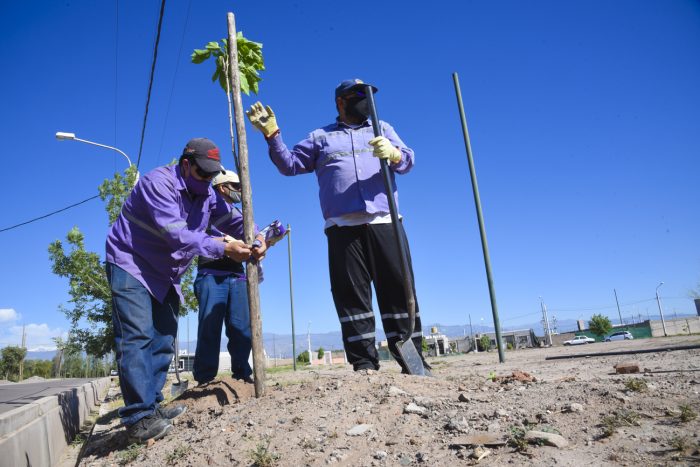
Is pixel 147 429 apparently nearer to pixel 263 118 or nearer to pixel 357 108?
pixel 263 118

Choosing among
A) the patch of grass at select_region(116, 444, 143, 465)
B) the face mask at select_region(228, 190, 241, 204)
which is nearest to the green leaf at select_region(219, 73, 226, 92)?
the face mask at select_region(228, 190, 241, 204)

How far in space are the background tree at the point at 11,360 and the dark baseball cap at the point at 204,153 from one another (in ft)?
148

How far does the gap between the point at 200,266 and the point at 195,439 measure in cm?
179

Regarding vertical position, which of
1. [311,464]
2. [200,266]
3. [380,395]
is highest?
[200,266]

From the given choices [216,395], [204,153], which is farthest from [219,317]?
[204,153]

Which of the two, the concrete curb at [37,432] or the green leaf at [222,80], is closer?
the concrete curb at [37,432]

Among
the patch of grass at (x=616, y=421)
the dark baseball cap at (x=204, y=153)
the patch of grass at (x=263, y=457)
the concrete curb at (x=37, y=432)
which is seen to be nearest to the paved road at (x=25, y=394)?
the concrete curb at (x=37, y=432)

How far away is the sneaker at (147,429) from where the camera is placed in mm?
3025

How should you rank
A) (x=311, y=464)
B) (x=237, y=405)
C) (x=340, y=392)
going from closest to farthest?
1. (x=311, y=464)
2. (x=340, y=392)
3. (x=237, y=405)

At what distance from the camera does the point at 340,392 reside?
293 centimetres

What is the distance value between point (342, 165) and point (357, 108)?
630 mm

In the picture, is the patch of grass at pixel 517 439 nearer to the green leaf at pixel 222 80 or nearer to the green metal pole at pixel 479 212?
the green leaf at pixel 222 80

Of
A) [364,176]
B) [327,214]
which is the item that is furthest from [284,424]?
[364,176]

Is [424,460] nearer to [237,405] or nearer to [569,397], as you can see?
[569,397]
